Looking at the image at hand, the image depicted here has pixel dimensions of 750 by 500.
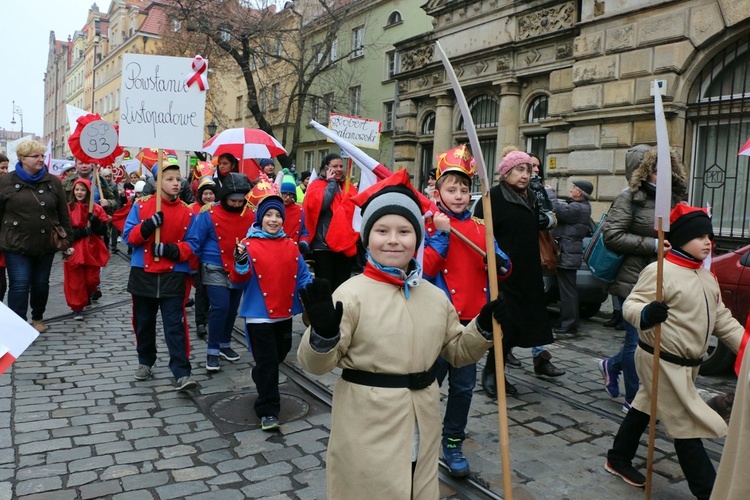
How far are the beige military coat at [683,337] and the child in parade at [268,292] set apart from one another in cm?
244

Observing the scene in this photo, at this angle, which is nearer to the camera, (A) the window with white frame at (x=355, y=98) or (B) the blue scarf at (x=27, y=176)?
(B) the blue scarf at (x=27, y=176)

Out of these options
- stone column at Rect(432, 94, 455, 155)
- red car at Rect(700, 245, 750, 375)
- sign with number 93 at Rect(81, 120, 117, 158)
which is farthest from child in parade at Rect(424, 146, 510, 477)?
stone column at Rect(432, 94, 455, 155)

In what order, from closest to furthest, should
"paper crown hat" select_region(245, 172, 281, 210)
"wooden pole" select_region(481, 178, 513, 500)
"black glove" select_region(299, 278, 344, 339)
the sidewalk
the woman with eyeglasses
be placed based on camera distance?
"black glove" select_region(299, 278, 344, 339)
"wooden pole" select_region(481, 178, 513, 500)
the sidewalk
"paper crown hat" select_region(245, 172, 281, 210)
the woman with eyeglasses

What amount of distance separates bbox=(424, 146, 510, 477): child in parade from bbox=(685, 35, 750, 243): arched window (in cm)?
932

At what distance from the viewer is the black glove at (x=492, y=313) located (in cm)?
250

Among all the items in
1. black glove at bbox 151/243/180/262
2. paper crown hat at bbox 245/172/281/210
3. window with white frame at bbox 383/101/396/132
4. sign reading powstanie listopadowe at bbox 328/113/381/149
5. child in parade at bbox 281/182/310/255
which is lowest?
black glove at bbox 151/243/180/262

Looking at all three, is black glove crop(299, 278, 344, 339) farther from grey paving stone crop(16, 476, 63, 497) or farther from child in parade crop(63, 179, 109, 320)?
child in parade crop(63, 179, 109, 320)

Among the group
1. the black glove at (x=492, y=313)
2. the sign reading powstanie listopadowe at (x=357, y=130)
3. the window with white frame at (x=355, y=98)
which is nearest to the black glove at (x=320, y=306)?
the black glove at (x=492, y=313)

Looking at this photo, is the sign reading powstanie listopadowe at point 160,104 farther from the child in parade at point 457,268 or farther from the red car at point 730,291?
the red car at point 730,291

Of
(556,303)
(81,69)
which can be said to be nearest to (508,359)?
(556,303)

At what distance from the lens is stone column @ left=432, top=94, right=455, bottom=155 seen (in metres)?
20.0

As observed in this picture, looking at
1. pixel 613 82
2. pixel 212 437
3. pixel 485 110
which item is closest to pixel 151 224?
→ pixel 212 437

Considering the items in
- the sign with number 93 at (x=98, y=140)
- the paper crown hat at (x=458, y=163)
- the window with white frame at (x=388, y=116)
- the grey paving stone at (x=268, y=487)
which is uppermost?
the window with white frame at (x=388, y=116)

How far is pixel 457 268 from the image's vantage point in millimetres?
4078
